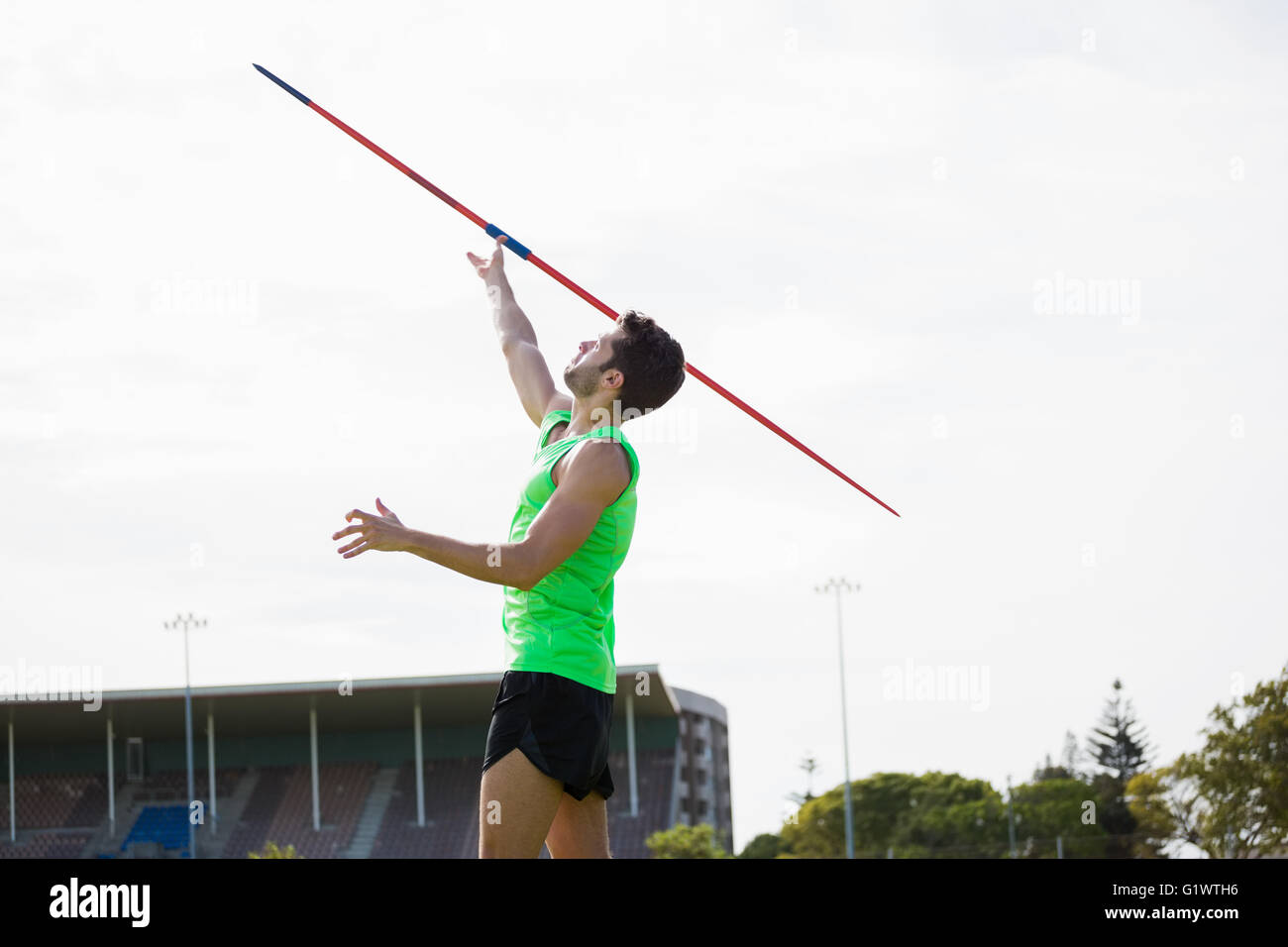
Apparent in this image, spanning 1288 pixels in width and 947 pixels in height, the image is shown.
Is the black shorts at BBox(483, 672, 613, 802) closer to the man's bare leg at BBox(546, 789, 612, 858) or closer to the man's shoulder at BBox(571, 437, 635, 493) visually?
the man's bare leg at BBox(546, 789, 612, 858)

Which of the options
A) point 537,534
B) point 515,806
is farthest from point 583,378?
point 515,806

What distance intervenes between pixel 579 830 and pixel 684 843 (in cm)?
3693

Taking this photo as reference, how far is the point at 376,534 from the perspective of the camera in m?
3.73

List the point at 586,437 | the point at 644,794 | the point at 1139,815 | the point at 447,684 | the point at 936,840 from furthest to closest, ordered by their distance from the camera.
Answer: the point at 936,840
the point at 1139,815
the point at 644,794
the point at 447,684
the point at 586,437

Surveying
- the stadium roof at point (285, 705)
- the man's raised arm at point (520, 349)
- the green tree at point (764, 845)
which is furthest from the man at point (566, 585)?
the green tree at point (764, 845)

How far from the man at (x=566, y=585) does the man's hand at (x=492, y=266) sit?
1240 mm

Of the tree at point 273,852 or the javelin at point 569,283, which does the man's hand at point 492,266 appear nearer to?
the javelin at point 569,283

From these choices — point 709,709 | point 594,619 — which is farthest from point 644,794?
point 594,619

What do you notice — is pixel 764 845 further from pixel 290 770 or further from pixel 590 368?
pixel 590 368

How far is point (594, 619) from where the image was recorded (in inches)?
170

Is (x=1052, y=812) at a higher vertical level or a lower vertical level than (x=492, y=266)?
lower
